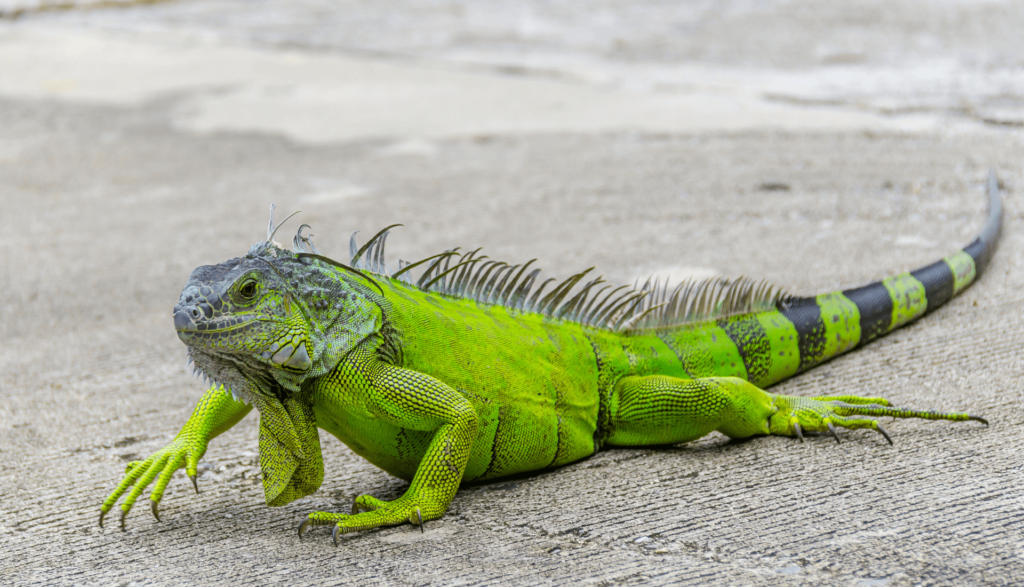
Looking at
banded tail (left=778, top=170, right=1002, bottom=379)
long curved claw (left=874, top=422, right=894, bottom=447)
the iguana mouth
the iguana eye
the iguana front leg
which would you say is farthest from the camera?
banded tail (left=778, top=170, right=1002, bottom=379)

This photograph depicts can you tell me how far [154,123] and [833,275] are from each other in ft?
20.9

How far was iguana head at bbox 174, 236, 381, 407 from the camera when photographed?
248 cm

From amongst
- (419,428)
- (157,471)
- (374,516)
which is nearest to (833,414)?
(419,428)

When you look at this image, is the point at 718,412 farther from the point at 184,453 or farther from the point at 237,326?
the point at 184,453

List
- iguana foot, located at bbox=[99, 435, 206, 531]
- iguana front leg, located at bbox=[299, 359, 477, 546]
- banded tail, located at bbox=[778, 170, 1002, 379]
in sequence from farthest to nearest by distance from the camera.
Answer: banded tail, located at bbox=[778, 170, 1002, 379] → iguana foot, located at bbox=[99, 435, 206, 531] → iguana front leg, located at bbox=[299, 359, 477, 546]

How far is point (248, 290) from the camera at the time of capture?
2.55 m

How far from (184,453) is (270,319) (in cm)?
75

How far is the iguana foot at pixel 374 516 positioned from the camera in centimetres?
269

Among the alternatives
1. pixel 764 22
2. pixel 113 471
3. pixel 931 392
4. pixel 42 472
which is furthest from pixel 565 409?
pixel 764 22

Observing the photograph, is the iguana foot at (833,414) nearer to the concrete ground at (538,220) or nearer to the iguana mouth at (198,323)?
the concrete ground at (538,220)

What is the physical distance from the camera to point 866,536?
8.53 ft

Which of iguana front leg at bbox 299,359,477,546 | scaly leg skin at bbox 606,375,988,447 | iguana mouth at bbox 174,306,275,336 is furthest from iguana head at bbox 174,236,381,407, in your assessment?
scaly leg skin at bbox 606,375,988,447

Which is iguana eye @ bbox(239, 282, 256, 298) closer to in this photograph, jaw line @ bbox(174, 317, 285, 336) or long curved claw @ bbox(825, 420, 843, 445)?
jaw line @ bbox(174, 317, 285, 336)

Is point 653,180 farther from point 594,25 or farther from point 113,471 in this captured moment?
point 594,25
